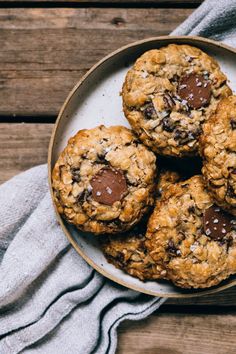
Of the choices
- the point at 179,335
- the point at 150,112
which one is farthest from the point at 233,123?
the point at 179,335

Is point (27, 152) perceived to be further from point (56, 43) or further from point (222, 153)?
point (222, 153)

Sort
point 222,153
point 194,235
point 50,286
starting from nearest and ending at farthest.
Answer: point 222,153 → point 194,235 → point 50,286

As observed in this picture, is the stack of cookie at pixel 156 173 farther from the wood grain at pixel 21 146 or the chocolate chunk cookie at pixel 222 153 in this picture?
the wood grain at pixel 21 146

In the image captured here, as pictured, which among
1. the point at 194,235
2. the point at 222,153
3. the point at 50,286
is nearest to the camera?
the point at 222,153

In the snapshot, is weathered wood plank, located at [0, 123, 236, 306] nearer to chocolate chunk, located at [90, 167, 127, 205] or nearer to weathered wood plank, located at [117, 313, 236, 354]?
weathered wood plank, located at [117, 313, 236, 354]

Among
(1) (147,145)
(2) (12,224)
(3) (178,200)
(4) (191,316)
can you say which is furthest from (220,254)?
(2) (12,224)

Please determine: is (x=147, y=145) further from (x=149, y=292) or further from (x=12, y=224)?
(x=12, y=224)

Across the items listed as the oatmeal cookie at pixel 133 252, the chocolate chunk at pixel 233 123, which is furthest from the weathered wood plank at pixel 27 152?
the chocolate chunk at pixel 233 123
